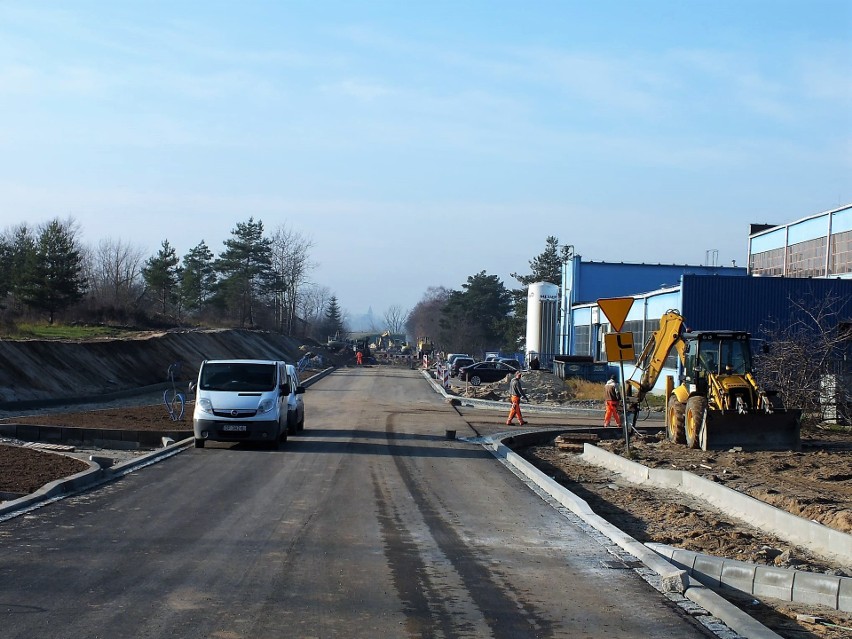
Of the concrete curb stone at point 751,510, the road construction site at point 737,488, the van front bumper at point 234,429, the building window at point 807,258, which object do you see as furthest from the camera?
the building window at point 807,258

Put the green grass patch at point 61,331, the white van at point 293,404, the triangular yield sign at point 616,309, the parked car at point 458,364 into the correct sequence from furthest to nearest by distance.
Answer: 1. the parked car at point 458,364
2. the green grass patch at point 61,331
3. the white van at point 293,404
4. the triangular yield sign at point 616,309

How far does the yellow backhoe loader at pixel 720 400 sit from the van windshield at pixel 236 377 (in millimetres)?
9950

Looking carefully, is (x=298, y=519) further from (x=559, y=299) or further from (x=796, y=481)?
(x=559, y=299)

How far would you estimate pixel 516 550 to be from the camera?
9773mm

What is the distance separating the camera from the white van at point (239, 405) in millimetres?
19031

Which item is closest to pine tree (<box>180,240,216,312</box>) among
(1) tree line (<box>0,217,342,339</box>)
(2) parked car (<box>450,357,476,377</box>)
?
(1) tree line (<box>0,217,342,339</box>)

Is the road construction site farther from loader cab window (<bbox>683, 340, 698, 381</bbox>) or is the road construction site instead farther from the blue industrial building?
the blue industrial building

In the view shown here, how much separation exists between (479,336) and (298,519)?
10020 centimetres

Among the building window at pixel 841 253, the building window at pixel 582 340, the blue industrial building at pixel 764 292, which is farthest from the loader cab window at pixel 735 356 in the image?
the building window at pixel 582 340

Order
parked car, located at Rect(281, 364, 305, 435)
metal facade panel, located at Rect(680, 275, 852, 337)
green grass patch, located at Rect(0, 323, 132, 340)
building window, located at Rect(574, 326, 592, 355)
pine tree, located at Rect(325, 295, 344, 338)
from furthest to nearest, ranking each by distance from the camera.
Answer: pine tree, located at Rect(325, 295, 344, 338) < building window, located at Rect(574, 326, 592, 355) < green grass patch, located at Rect(0, 323, 132, 340) < metal facade panel, located at Rect(680, 275, 852, 337) < parked car, located at Rect(281, 364, 305, 435)

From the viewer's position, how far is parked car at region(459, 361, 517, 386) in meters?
54.0

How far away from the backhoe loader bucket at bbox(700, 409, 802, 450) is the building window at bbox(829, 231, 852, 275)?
2512 centimetres

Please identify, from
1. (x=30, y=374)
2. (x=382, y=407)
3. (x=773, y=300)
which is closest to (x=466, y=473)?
(x=382, y=407)

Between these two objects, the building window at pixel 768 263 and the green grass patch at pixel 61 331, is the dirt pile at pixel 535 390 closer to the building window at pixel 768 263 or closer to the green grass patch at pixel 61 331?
the building window at pixel 768 263
